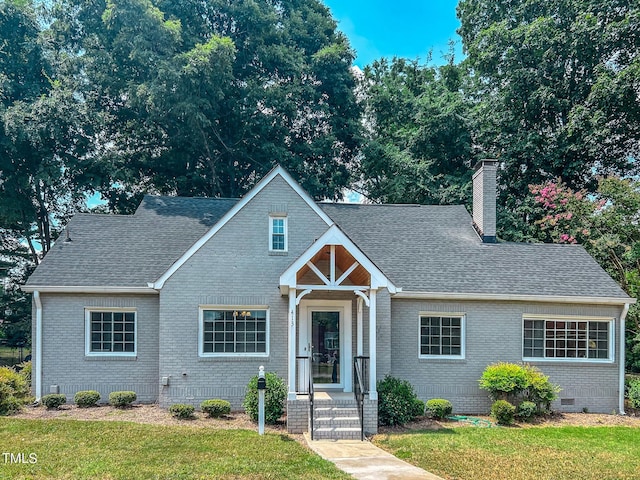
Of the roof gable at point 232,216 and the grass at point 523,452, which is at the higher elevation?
the roof gable at point 232,216

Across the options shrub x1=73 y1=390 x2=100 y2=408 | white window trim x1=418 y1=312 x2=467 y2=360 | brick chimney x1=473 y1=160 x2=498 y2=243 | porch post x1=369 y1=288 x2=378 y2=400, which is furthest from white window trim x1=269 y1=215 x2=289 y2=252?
brick chimney x1=473 y1=160 x2=498 y2=243

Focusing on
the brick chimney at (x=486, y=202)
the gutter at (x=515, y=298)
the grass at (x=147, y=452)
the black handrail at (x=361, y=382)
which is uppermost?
the brick chimney at (x=486, y=202)

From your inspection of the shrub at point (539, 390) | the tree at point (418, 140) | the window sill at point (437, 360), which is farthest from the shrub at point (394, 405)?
the tree at point (418, 140)

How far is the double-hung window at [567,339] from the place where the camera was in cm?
1351

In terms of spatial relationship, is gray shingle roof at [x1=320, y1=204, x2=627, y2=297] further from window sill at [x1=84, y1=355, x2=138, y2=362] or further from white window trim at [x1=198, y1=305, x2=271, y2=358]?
window sill at [x1=84, y1=355, x2=138, y2=362]

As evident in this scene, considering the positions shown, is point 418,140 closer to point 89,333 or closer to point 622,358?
point 622,358

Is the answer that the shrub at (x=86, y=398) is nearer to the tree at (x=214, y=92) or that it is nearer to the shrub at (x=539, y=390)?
the shrub at (x=539, y=390)

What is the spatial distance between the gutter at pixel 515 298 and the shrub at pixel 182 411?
19.3ft

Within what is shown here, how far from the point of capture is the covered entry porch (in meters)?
10.8

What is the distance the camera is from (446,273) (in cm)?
1376

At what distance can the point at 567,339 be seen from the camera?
1357 centimetres

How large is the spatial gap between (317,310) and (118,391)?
18.5ft

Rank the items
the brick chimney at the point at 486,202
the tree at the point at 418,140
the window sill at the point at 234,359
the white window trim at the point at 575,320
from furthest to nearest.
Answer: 1. the tree at the point at 418,140
2. the brick chimney at the point at 486,202
3. the white window trim at the point at 575,320
4. the window sill at the point at 234,359

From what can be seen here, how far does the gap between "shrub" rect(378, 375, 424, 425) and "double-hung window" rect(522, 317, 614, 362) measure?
4316 millimetres
